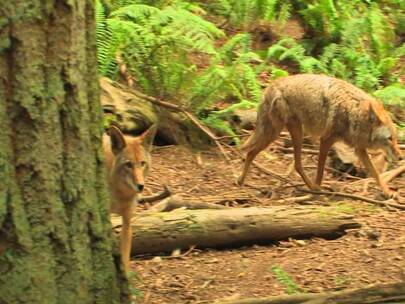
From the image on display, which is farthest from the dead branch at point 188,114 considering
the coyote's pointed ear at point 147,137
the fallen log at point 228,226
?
the coyote's pointed ear at point 147,137

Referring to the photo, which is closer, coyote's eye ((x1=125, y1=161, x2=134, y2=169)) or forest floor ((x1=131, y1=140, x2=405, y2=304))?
forest floor ((x1=131, y1=140, x2=405, y2=304))

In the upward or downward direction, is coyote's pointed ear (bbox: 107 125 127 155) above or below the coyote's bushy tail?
above

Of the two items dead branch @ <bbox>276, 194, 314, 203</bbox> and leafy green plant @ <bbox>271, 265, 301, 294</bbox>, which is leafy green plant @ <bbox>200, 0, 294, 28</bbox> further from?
leafy green plant @ <bbox>271, 265, 301, 294</bbox>

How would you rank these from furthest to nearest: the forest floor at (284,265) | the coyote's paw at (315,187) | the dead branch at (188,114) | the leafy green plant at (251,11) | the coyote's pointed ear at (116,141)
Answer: the leafy green plant at (251,11)
the dead branch at (188,114)
the coyote's paw at (315,187)
the coyote's pointed ear at (116,141)
the forest floor at (284,265)

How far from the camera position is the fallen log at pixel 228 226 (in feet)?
22.0

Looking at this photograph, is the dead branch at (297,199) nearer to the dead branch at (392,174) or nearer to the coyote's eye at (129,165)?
the dead branch at (392,174)

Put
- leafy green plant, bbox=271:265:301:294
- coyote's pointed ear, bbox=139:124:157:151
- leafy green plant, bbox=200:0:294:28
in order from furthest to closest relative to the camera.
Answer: leafy green plant, bbox=200:0:294:28
coyote's pointed ear, bbox=139:124:157:151
leafy green plant, bbox=271:265:301:294

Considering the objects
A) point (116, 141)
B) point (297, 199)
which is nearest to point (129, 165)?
point (116, 141)

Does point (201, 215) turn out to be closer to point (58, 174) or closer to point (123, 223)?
point (123, 223)

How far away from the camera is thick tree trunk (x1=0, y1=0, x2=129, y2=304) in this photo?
3.87 meters

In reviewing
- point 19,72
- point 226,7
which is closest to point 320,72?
point 226,7

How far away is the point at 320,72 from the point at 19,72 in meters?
9.23

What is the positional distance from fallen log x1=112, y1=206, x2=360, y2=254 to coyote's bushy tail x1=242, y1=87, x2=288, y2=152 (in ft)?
7.89

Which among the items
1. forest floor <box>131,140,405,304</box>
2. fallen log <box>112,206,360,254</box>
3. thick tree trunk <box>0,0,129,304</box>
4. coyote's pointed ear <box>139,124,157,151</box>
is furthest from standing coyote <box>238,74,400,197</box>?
thick tree trunk <box>0,0,129,304</box>
